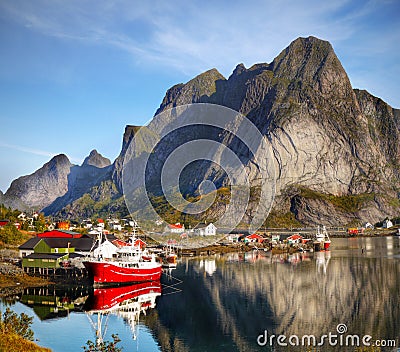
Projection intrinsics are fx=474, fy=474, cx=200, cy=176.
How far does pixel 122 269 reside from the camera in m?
54.2

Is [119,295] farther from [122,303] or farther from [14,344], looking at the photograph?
[14,344]

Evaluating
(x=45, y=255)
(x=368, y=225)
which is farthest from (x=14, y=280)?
(x=368, y=225)

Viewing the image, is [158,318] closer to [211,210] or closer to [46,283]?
[46,283]

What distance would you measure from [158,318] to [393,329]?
18.6 meters

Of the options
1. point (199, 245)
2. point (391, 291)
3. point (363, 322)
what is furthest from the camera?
point (199, 245)

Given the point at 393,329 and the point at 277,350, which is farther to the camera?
the point at 393,329

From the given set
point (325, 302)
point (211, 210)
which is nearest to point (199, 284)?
point (325, 302)

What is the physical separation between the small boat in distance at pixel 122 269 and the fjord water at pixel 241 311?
8.91 ft

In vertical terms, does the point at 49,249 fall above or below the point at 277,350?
above

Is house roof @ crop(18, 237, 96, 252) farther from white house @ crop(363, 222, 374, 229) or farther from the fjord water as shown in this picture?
white house @ crop(363, 222, 374, 229)

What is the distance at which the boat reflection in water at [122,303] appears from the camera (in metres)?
38.8

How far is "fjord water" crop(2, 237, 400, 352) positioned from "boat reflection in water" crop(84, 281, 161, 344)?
61 cm

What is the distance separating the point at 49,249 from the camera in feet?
209

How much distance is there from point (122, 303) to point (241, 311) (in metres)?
11.6
